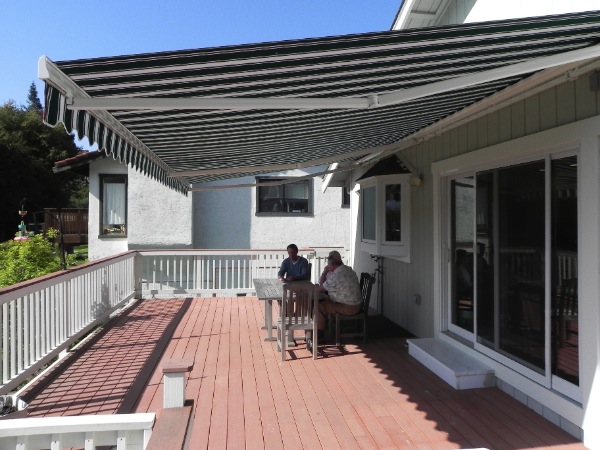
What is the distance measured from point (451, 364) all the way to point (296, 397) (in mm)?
1564

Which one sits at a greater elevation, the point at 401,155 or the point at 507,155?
the point at 401,155

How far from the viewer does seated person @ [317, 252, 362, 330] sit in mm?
5512

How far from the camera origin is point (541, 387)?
11.8 feet

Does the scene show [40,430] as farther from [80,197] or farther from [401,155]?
[80,197]

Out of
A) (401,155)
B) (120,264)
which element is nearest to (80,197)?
(120,264)

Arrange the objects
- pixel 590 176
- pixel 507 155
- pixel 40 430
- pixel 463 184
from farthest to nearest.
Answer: pixel 463 184
pixel 507 155
pixel 590 176
pixel 40 430

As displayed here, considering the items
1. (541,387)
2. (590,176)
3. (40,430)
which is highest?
(590,176)

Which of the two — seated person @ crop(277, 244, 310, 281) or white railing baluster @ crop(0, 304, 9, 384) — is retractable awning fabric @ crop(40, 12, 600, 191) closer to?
white railing baluster @ crop(0, 304, 9, 384)

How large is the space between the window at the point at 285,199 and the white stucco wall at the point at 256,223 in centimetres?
15

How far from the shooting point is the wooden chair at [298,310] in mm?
5137

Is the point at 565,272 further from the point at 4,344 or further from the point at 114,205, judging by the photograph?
the point at 114,205

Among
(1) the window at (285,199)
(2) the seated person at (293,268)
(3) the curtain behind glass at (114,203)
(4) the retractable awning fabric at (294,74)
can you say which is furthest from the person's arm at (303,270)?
(3) the curtain behind glass at (114,203)

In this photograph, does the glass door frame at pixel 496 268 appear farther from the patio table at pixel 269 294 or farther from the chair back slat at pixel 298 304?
the patio table at pixel 269 294

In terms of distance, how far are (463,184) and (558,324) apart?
193cm
